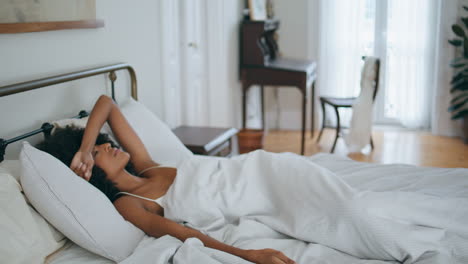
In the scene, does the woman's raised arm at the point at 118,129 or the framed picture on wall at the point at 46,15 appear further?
the woman's raised arm at the point at 118,129

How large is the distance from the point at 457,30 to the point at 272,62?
5.29 ft

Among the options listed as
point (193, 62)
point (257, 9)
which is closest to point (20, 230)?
point (193, 62)

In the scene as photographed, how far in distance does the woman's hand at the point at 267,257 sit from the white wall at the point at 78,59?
1.00 m

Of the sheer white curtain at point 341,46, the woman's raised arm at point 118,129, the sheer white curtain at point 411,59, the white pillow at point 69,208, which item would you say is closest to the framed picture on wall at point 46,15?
the woman's raised arm at point 118,129

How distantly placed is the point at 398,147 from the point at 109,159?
3.28 meters

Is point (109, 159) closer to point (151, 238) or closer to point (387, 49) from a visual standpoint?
point (151, 238)

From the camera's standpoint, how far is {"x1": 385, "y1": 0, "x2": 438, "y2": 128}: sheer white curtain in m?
4.82

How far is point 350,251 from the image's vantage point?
1.63 metres

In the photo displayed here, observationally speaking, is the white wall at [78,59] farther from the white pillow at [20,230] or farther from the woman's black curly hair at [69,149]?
the white pillow at [20,230]

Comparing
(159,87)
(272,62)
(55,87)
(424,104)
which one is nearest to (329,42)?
(272,62)

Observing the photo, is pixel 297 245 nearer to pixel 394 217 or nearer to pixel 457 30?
pixel 394 217

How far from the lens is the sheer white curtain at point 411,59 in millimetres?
4820

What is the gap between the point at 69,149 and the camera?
1909 millimetres

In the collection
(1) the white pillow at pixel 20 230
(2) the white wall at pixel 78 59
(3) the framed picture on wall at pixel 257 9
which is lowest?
(1) the white pillow at pixel 20 230
